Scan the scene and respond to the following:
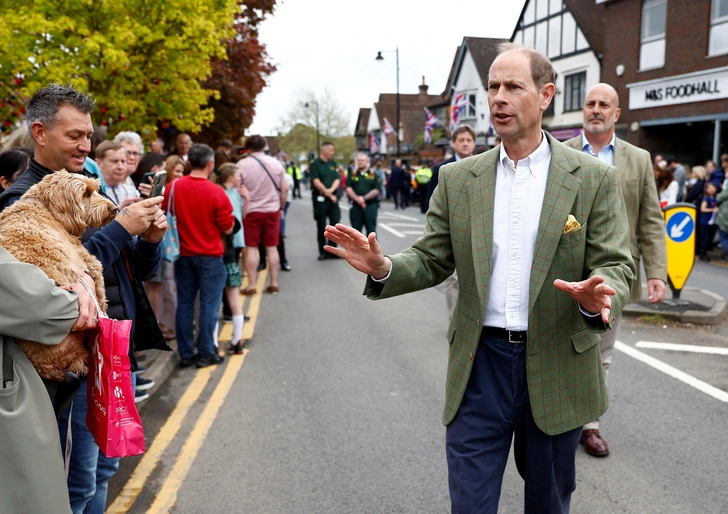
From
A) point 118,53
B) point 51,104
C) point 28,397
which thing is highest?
point 118,53

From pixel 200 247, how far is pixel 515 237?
169 inches

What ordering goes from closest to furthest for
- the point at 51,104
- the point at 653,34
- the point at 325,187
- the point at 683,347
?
the point at 51,104 → the point at 683,347 → the point at 325,187 → the point at 653,34

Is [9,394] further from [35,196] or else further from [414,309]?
[414,309]

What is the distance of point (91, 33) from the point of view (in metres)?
9.52

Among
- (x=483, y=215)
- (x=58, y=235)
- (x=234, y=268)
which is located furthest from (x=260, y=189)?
(x=483, y=215)

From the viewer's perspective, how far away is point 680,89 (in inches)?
880

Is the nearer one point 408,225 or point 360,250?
point 360,250

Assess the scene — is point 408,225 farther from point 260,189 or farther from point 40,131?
point 40,131

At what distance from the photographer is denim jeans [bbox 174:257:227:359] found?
20.9ft

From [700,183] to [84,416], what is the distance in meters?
14.2

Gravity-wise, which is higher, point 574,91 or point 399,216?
point 574,91

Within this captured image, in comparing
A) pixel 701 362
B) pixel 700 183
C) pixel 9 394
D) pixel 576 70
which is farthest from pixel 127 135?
pixel 576 70

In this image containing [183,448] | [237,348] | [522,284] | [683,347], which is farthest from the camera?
[237,348]

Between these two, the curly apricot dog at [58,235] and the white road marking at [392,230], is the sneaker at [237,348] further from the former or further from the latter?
the white road marking at [392,230]
